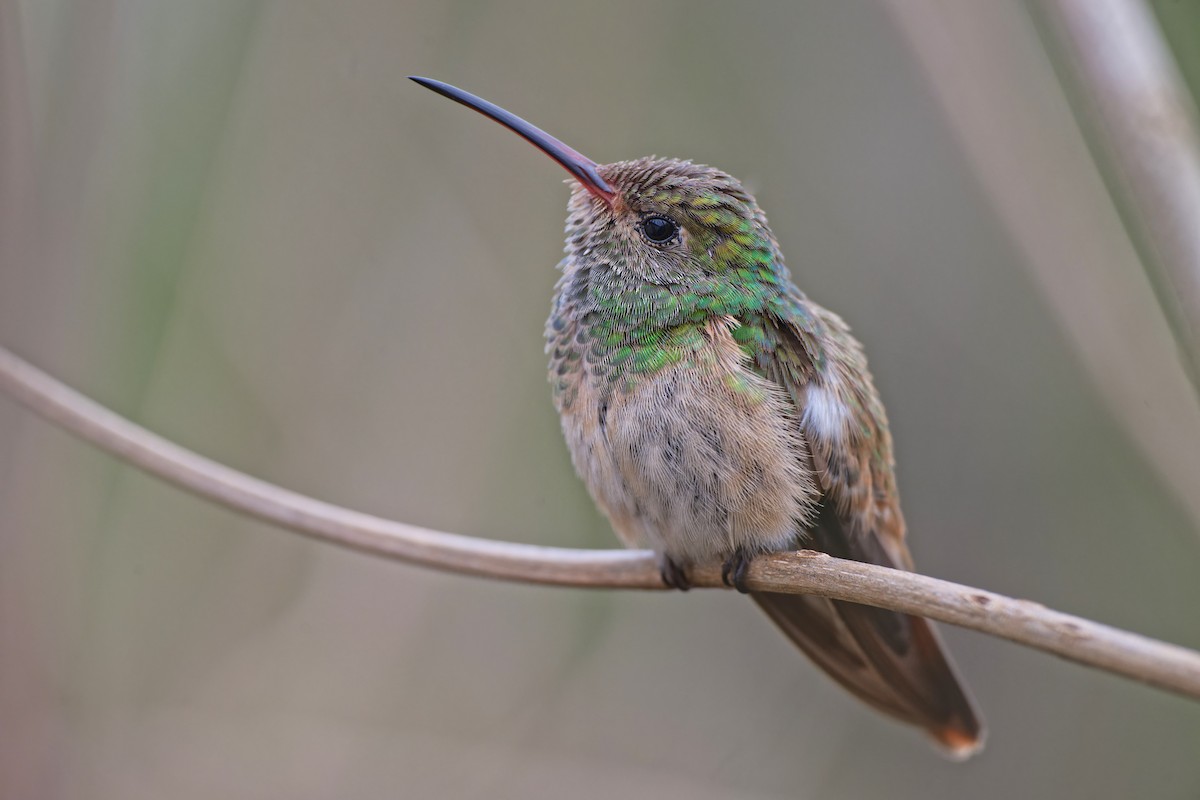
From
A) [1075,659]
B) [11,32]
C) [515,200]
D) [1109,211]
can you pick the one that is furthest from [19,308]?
[1109,211]

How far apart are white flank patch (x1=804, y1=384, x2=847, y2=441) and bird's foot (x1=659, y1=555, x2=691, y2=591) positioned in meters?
0.40

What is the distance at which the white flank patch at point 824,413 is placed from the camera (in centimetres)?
215

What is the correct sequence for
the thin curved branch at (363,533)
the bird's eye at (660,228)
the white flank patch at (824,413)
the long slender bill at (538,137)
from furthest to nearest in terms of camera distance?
the bird's eye at (660,228) → the white flank patch at (824,413) → the long slender bill at (538,137) → the thin curved branch at (363,533)

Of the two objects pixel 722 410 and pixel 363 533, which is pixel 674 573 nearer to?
pixel 722 410

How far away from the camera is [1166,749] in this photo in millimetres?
3473

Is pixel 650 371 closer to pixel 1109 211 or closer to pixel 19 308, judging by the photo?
pixel 1109 211

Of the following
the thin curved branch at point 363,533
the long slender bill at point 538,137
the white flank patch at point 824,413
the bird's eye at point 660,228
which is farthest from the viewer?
the bird's eye at point 660,228

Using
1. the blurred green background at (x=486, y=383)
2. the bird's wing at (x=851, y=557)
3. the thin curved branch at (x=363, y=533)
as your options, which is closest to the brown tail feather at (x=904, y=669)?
the bird's wing at (x=851, y=557)

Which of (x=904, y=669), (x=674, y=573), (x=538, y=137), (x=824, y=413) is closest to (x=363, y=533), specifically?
(x=674, y=573)

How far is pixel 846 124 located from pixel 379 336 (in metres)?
1.69

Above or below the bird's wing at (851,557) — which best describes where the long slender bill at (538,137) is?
above

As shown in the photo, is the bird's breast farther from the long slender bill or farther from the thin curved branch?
the long slender bill

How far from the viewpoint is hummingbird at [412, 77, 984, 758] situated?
81.1 inches

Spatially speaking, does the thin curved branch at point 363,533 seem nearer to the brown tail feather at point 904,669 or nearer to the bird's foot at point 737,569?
the bird's foot at point 737,569
